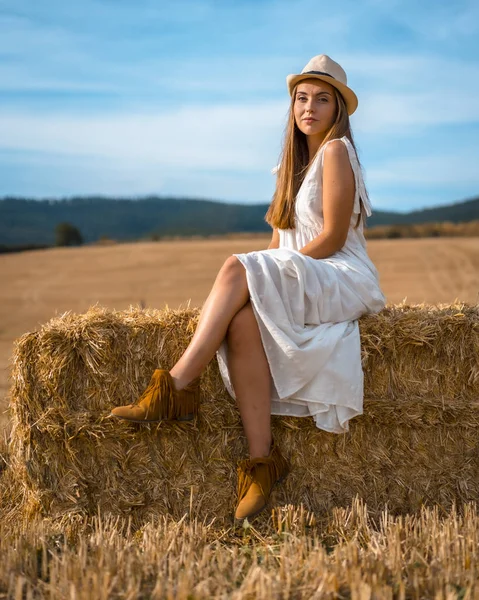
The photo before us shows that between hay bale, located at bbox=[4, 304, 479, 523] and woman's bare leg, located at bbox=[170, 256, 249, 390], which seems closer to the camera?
woman's bare leg, located at bbox=[170, 256, 249, 390]

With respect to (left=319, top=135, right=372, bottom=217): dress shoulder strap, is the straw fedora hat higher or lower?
higher

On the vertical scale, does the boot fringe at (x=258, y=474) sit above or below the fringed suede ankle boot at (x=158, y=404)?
below

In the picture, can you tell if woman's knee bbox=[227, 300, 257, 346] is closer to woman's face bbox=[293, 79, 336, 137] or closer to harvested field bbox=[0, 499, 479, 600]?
harvested field bbox=[0, 499, 479, 600]

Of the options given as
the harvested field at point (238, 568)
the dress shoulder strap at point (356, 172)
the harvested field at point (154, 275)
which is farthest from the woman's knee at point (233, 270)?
the harvested field at point (154, 275)

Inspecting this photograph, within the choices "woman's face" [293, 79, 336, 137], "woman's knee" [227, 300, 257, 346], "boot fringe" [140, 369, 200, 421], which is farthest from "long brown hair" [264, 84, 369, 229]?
"boot fringe" [140, 369, 200, 421]

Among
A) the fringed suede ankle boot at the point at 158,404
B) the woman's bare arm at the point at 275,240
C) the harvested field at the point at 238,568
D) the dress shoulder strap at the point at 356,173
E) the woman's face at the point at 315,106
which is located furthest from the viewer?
the woman's bare arm at the point at 275,240

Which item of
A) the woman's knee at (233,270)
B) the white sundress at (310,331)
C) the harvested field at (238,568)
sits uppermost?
the woman's knee at (233,270)

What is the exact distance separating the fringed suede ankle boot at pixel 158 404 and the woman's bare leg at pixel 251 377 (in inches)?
9.9

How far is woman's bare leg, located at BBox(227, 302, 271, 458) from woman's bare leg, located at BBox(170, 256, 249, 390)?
0.20 feet

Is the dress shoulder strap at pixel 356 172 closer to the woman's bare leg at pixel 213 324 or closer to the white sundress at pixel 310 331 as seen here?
the white sundress at pixel 310 331

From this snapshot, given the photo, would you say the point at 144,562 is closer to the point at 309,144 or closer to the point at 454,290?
the point at 309,144

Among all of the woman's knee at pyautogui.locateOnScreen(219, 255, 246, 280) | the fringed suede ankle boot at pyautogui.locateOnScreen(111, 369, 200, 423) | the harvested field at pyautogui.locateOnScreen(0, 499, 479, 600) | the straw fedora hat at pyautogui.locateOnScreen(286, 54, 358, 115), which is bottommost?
the harvested field at pyautogui.locateOnScreen(0, 499, 479, 600)

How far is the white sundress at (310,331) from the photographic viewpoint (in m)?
3.39

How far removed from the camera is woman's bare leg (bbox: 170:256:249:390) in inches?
132
